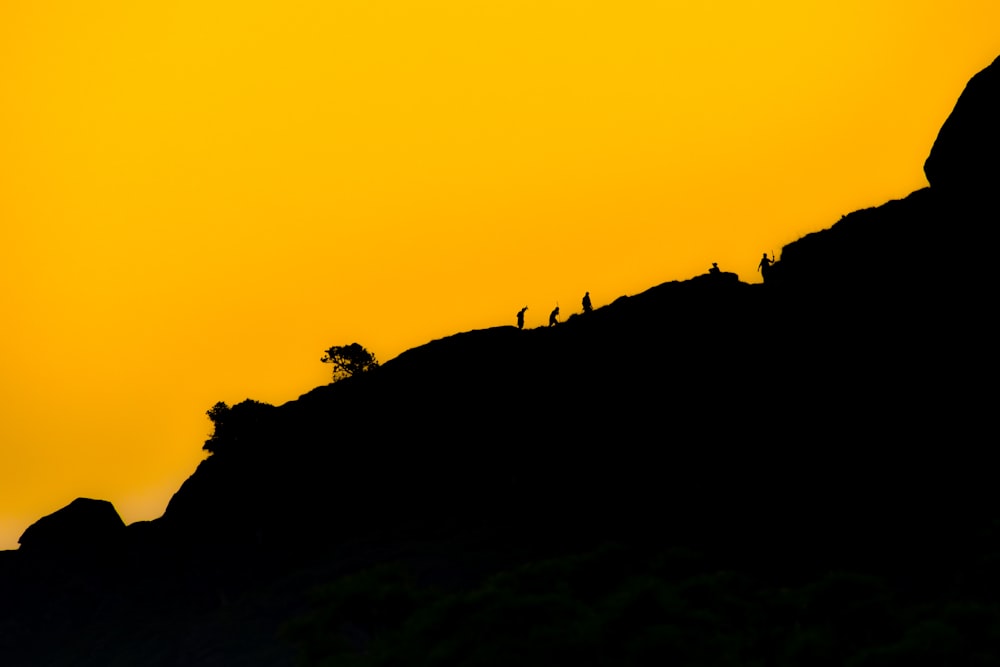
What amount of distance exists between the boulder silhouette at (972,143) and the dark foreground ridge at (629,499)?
207 millimetres

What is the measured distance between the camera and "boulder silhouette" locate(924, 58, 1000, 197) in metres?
86.1

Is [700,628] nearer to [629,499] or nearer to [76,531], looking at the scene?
[629,499]

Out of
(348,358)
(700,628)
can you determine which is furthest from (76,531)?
(700,628)

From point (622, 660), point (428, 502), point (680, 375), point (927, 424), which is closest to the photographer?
point (622, 660)

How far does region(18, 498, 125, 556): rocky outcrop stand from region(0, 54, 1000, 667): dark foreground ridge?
1.02 ft

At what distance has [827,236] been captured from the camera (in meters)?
91.2

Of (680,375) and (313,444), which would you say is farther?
(313,444)

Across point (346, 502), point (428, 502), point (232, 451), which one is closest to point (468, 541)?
point (428, 502)

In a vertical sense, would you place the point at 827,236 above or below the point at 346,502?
above

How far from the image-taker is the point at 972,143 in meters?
88.9

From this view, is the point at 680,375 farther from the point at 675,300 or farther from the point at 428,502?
the point at 428,502

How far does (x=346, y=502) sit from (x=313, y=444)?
1026 centimetres

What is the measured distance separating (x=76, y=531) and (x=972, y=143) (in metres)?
102

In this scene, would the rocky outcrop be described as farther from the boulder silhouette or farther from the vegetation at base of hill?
the vegetation at base of hill
